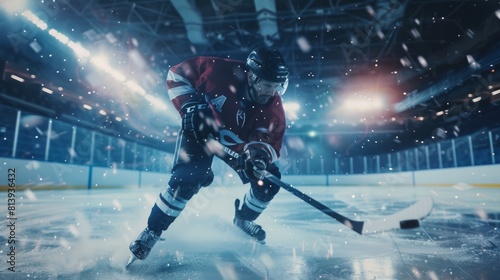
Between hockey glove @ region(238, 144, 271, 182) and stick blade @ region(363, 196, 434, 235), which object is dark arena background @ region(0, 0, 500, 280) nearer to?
stick blade @ region(363, 196, 434, 235)

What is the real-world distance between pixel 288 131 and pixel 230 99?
1421 centimetres

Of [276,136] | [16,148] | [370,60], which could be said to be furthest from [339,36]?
[16,148]

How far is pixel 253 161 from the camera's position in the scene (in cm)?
187

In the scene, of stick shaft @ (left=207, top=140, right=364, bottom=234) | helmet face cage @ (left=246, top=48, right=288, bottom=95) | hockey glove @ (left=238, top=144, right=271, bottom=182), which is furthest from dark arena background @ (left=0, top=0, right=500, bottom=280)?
helmet face cage @ (left=246, top=48, right=288, bottom=95)

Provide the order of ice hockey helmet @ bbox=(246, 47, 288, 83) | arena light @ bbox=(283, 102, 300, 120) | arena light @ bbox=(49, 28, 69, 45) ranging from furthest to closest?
1. arena light @ bbox=(283, 102, 300, 120)
2. arena light @ bbox=(49, 28, 69, 45)
3. ice hockey helmet @ bbox=(246, 47, 288, 83)

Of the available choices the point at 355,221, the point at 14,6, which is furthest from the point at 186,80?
the point at 14,6

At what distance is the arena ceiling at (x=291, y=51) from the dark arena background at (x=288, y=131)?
5 cm

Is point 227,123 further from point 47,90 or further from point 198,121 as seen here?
point 47,90

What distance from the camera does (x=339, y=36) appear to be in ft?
28.5

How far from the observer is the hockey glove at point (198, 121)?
1784 millimetres

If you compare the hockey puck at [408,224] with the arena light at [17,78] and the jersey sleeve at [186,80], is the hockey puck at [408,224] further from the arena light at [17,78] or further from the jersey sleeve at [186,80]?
the arena light at [17,78]

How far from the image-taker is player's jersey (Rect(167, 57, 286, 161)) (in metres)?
2.07

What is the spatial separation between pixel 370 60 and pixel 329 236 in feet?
31.2

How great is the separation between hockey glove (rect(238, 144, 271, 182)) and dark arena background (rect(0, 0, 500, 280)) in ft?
1.48
